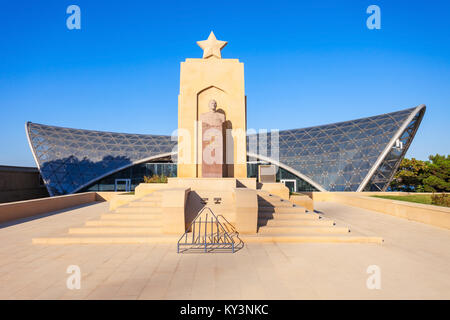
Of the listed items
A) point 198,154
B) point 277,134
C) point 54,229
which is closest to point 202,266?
point 54,229

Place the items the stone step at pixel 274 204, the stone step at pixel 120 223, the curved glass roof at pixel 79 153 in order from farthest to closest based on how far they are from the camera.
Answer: the curved glass roof at pixel 79 153 < the stone step at pixel 274 204 < the stone step at pixel 120 223

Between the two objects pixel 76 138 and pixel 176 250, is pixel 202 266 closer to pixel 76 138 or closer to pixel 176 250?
pixel 176 250

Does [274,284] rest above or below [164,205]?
below

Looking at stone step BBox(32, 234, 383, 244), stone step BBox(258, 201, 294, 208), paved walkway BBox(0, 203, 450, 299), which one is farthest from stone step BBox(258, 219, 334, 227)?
paved walkway BBox(0, 203, 450, 299)

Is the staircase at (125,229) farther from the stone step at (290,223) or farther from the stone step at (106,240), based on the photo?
the stone step at (290,223)

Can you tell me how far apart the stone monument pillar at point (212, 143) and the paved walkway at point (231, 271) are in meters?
7.22

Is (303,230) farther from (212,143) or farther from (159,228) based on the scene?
(212,143)

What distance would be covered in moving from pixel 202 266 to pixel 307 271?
2.58m

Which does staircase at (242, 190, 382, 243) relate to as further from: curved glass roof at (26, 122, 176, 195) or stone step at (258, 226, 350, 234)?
curved glass roof at (26, 122, 176, 195)

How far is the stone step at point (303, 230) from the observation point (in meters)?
8.80

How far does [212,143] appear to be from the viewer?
1445 centimetres

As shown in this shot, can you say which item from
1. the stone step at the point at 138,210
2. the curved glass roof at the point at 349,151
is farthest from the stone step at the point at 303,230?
the curved glass roof at the point at 349,151

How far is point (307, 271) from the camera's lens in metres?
5.61

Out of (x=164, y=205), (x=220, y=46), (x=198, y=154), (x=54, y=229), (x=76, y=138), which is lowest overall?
(x=54, y=229)
